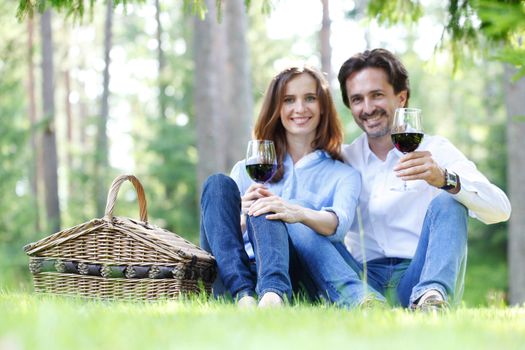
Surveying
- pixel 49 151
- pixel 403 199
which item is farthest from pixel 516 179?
pixel 49 151

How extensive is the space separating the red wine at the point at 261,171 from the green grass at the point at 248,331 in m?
1.02

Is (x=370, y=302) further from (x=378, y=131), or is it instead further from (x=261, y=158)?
(x=378, y=131)

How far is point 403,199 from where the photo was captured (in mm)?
3629

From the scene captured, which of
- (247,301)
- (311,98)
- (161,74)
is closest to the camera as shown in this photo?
(247,301)

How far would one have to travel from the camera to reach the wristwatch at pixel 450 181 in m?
3.13

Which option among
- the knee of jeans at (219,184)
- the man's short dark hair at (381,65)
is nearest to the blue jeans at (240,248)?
the knee of jeans at (219,184)

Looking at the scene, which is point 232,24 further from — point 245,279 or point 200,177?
point 245,279

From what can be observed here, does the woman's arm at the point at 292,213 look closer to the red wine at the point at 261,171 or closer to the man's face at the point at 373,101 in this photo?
the red wine at the point at 261,171

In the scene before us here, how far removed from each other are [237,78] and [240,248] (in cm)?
633

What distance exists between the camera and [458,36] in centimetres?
446

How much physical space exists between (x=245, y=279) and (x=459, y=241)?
919mm

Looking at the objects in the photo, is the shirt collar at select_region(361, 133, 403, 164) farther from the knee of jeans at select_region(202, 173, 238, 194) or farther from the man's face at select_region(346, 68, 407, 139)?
the knee of jeans at select_region(202, 173, 238, 194)

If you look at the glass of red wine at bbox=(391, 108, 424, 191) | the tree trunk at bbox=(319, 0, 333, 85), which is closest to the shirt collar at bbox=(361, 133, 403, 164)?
the glass of red wine at bbox=(391, 108, 424, 191)

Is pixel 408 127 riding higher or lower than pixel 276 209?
higher
